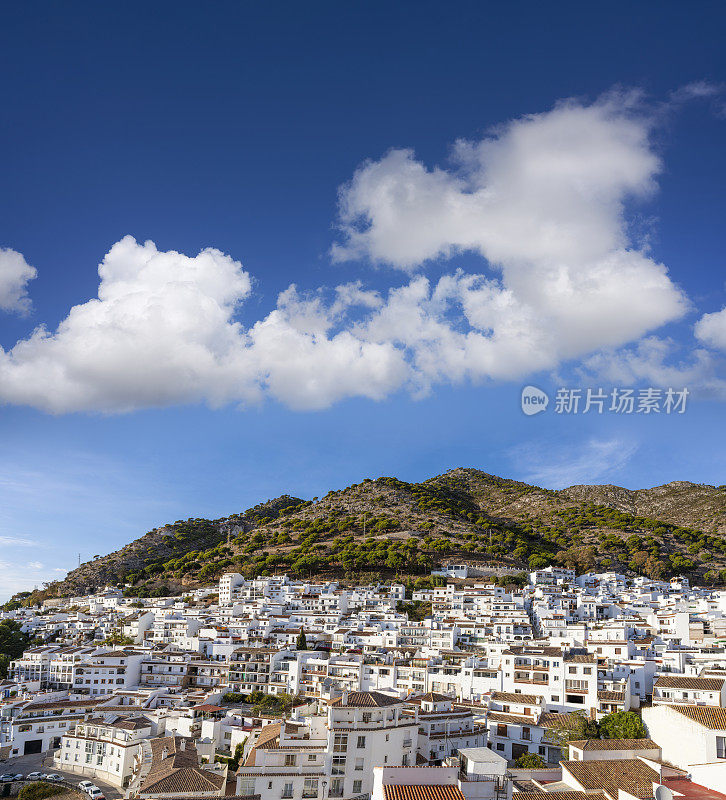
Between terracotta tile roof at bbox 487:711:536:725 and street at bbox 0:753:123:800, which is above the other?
terracotta tile roof at bbox 487:711:536:725

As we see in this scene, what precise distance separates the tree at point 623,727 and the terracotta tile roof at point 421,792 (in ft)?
36.4

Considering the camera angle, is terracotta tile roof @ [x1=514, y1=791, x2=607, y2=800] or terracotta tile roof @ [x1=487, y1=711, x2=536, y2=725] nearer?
terracotta tile roof @ [x1=514, y1=791, x2=607, y2=800]

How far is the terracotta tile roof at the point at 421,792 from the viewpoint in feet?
60.6

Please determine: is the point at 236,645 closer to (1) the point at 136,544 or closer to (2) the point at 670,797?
(2) the point at 670,797

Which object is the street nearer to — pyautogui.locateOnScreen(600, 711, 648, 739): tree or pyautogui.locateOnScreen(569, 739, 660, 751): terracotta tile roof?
pyautogui.locateOnScreen(569, 739, 660, 751): terracotta tile roof

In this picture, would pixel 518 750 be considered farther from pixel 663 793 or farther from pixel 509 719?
pixel 663 793

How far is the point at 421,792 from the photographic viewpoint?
1898 centimetres

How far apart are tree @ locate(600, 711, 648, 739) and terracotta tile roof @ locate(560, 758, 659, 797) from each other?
448 centimetres

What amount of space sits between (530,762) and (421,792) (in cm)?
1303

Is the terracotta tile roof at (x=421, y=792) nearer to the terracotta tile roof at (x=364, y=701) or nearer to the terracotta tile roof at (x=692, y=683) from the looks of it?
the terracotta tile roof at (x=364, y=701)

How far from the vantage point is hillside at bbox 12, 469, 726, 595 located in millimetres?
87750

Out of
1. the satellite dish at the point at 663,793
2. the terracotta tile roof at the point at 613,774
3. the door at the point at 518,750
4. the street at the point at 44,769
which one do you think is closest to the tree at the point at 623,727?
the door at the point at 518,750

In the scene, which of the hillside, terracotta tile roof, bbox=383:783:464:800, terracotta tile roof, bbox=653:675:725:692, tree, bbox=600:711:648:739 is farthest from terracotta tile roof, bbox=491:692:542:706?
the hillside

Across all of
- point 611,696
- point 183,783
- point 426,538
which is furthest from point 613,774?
point 426,538
